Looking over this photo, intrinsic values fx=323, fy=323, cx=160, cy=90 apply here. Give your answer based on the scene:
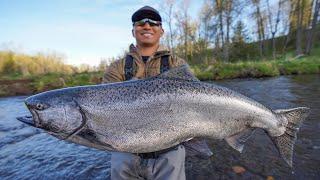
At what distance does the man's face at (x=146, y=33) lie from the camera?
12.3ft

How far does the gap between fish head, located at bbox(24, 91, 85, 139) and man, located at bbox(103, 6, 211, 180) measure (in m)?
0.94

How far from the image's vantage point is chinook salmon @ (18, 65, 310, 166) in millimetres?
2590

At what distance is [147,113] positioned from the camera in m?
2.79

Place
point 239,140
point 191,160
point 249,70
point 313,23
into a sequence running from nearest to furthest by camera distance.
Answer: point 239,140 → point 191,160 → point 249,70 → point 313,23

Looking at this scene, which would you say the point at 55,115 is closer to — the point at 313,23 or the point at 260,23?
the point at 313,23

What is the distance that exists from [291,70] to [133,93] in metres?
22.8

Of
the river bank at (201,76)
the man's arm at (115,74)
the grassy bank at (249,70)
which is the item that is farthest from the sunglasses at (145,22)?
the grassy bank at (249,70)

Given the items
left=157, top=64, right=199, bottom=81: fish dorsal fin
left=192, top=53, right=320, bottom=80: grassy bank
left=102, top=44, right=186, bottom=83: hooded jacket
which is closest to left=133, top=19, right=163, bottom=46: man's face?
left=102, top=44, right=186, bottom=83: hooded jacket

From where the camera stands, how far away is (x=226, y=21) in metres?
39.5

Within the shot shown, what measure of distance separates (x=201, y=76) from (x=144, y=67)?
17.4 m

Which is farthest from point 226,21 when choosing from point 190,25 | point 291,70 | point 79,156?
point 79,156

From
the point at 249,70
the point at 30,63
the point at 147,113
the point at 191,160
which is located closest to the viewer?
the point at 147,113

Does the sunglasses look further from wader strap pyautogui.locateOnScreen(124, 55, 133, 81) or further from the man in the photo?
wader strap pyautogui.locateOnScreen(124, 55, 133, 81)

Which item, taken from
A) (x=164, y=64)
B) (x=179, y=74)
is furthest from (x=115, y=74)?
(x=179, y=74)
